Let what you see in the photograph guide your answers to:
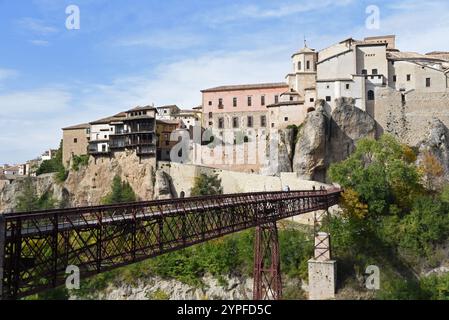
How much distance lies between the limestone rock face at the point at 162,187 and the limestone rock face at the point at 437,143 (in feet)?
80.2

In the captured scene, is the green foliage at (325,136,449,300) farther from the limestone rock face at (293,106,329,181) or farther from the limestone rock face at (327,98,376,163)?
the limestone rock face at (327,98,376,163)

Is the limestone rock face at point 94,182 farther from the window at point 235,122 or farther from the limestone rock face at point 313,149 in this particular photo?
the limestone rock face at point 313,149

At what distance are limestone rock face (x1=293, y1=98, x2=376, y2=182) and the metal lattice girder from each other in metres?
17.8

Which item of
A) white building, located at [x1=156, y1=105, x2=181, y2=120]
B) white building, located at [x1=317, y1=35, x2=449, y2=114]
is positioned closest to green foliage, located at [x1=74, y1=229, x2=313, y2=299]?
white building, located at [x1=317, y1=35, x2=449, y2=114]

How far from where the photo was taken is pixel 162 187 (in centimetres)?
A: 4962

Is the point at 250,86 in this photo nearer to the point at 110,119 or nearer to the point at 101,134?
the point at 110,119

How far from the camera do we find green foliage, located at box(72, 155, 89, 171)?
55938mm

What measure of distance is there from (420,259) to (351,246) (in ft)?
15.7

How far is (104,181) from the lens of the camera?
53.8m

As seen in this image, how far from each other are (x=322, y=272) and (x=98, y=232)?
21.1 meters

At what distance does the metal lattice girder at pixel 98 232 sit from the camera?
39.2 feet

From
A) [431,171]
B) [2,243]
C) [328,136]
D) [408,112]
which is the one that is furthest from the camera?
[408,112]
